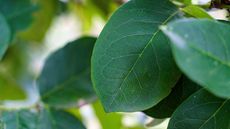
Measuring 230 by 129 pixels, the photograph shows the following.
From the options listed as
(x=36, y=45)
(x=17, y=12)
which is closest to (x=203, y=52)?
(x=17, y=12)

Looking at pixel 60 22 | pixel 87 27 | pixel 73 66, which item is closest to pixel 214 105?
pixel 73 66

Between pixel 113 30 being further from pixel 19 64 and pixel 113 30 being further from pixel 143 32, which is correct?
pixel 19 64

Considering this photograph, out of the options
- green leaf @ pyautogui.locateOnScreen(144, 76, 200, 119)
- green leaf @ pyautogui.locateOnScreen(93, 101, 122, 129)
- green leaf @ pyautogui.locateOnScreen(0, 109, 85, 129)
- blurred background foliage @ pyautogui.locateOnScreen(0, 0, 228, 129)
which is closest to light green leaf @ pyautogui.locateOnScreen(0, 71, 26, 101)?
blurred background foliage @ pyautogui.locateOnScreen(0, 0, 228, 129)

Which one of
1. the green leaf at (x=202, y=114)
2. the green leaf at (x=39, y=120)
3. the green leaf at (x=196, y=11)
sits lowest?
the green leaf at (x=39, y=120)

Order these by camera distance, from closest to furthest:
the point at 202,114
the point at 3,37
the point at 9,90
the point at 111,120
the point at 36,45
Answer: the point at 202,114 < the point at 3,37 < the point at 111,120 < the point at 9,90 < the point at 36,45

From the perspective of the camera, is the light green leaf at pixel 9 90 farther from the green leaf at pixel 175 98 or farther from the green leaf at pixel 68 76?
the green leaf at pixel 175 98

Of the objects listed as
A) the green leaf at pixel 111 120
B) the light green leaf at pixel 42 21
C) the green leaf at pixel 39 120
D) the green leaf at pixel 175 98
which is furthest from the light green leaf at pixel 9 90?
the green leaf at pixel 175 98

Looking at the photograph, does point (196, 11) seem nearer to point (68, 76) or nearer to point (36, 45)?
point (68, 76)
